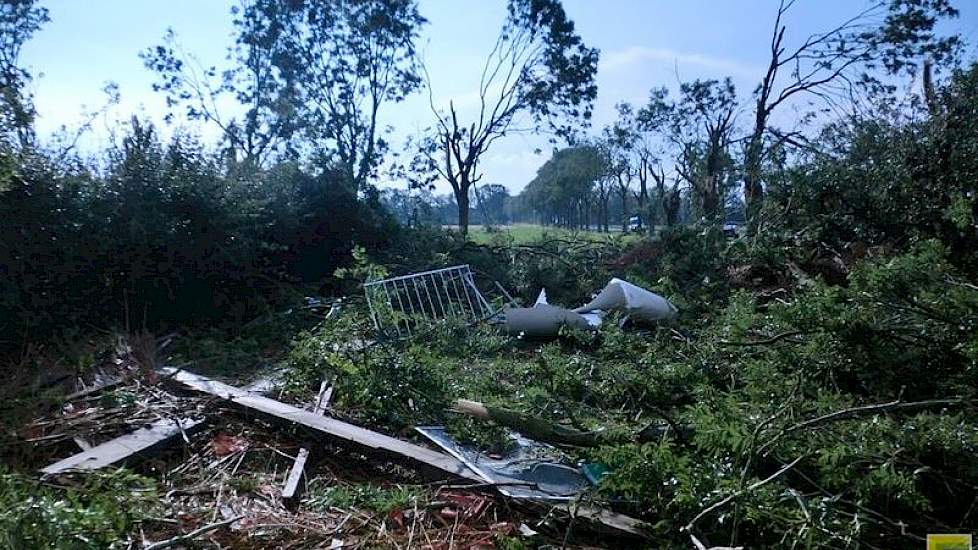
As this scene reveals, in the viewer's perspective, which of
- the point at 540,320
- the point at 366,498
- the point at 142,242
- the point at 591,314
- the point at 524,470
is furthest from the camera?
the point at 591,314

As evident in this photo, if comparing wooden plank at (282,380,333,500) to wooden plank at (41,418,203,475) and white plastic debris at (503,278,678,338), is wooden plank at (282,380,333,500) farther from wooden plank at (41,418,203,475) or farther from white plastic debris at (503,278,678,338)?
white plastic debris at (503,278,678,338)

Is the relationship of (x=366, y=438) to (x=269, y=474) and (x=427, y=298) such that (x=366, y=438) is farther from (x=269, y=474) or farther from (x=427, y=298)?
(x=427, y=298)

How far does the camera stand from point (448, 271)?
26.6 feet

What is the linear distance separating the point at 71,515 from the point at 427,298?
555cm

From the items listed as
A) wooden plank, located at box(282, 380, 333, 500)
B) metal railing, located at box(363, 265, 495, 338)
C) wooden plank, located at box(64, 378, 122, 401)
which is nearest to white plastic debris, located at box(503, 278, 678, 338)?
metal railing, located at box(363, 265, 495, 338)

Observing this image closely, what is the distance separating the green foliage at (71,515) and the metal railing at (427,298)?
321 cm

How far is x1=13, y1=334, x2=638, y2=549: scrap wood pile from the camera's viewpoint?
2.69 m

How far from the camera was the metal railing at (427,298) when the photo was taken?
617 centimetres

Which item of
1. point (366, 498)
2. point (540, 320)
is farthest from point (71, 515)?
point (540, 320)

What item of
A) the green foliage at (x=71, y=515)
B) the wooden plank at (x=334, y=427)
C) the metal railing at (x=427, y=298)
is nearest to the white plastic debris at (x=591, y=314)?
the metal railing at (x=427, y=298)

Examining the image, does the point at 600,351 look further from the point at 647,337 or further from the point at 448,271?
the point at 448,271

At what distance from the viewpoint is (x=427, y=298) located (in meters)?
7.51

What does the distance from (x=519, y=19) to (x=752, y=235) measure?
49.4ft

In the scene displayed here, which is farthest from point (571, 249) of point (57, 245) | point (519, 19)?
point (519, 19)
